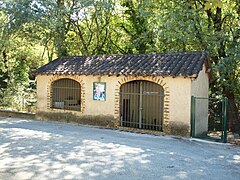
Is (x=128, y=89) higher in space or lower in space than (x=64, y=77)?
lower

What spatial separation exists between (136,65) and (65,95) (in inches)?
180

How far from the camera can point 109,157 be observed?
773 centimetres

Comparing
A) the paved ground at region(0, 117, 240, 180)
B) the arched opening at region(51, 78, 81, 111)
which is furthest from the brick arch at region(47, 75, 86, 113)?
the paved ground at region(0, 117, 240, 180)

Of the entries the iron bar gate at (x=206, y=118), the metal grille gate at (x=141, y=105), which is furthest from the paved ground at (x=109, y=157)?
the metal grille gate at (x=141, y=105)

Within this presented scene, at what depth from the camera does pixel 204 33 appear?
13.1 m

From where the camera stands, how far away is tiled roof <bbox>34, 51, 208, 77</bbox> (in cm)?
1150

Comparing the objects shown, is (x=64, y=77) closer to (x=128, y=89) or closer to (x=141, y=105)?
(x=128, y=89)

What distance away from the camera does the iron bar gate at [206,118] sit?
34.6ft

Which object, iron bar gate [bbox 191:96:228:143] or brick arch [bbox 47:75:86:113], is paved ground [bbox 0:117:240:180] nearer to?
iron bar gate [bbox 191:96:228:143]

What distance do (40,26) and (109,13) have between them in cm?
500

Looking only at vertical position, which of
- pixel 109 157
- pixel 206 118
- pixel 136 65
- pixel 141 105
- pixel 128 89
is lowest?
pixel 109 157

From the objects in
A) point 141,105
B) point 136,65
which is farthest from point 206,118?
point 136,65

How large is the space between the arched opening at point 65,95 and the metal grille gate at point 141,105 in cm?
294

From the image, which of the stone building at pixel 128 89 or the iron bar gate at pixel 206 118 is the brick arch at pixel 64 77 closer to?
the stone building at pixel 128 89
